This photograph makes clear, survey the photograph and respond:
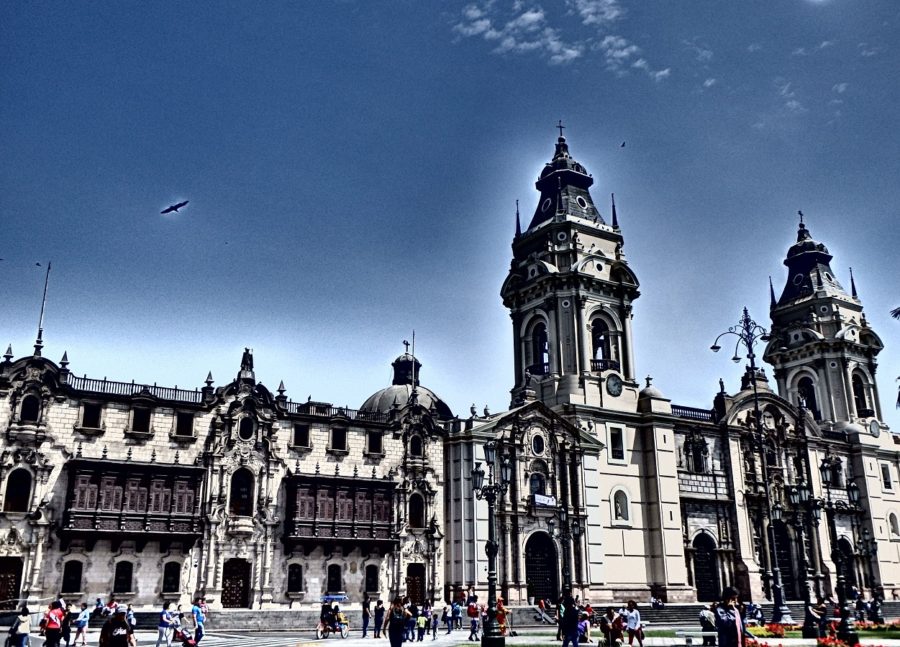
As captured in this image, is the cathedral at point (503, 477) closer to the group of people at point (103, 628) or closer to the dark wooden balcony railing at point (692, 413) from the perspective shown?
the dark wooden balcony railing at point (692, 413)

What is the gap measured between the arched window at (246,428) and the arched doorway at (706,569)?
91.1ft

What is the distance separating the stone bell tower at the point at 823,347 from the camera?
6669 centimetres

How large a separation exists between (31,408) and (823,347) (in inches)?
2185

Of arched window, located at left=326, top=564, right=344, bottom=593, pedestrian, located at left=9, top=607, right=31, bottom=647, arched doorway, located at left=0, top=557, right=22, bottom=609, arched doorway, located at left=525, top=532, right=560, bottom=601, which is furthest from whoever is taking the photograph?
arched doorway, located at left=525, top=532, right=560, bottom=601

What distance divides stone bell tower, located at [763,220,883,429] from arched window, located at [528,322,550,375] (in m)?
23.6

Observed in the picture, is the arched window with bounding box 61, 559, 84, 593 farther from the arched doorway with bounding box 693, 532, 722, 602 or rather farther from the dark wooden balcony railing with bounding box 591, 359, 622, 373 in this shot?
the arched doorway with bounding box 693, 532, 722, 602

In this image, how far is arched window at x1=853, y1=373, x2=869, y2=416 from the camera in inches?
2645

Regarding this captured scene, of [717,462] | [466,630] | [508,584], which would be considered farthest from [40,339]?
[717,462]

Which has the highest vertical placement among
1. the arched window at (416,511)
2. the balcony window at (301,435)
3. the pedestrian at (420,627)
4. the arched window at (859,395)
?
the arched window at (859,395)

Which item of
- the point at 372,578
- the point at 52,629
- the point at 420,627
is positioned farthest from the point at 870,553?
the point at 52,629

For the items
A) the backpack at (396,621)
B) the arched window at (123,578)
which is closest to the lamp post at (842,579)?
the backpack at (396,621)

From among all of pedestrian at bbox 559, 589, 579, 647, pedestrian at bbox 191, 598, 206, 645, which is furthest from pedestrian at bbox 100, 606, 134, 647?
pedestrian at bbox 559, 589, 579, 647

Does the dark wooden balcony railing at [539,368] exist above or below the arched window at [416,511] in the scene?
above

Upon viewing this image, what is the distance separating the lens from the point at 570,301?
5494 centimetres
